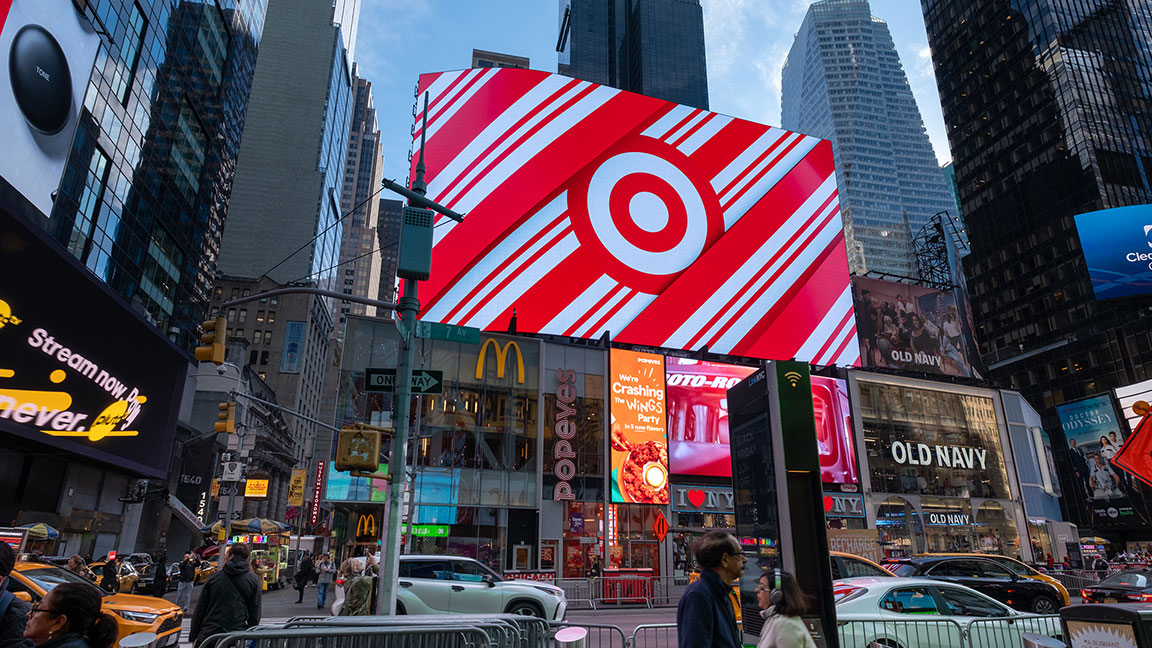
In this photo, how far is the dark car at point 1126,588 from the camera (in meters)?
15.1

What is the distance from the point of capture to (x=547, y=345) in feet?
117

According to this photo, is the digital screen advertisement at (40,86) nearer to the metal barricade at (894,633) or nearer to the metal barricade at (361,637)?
the metal barricade at (361,637)

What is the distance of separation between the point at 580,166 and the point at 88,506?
103 feet

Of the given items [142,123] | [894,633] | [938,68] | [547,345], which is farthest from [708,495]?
[938,68]

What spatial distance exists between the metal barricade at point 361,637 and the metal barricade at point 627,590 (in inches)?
703

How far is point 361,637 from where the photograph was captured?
5.54 metres

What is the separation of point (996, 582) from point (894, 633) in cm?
901

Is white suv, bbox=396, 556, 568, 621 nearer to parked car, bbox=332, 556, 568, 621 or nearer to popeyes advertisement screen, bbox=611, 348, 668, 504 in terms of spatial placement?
parked car, bbox=332, 556, 568, 621

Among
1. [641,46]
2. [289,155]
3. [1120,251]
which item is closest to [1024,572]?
[1120,251]

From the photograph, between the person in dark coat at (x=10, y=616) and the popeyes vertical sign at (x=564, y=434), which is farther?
the popeyes vertical sign at (x=564, y=434)

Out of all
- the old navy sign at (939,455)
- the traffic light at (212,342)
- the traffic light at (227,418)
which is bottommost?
the traffic light at (227,418)

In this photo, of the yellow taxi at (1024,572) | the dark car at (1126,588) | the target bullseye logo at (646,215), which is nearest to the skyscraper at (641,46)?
the target bullseye logo at (646,215)

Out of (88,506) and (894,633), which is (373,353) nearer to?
(88,506)

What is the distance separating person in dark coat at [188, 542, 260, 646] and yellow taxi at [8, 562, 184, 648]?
2880mm
